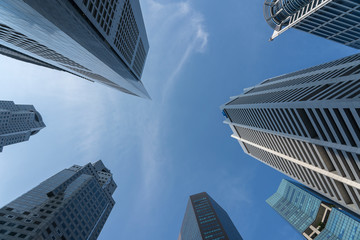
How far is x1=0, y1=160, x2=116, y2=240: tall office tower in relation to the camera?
188 feet

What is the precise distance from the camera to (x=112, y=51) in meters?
46.6

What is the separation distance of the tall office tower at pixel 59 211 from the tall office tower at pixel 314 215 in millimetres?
109098

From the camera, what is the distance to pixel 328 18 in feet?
244

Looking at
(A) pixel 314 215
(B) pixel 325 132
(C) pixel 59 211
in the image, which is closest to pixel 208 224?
(A) pixel 314 215

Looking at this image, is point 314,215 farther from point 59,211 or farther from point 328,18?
point 59,211

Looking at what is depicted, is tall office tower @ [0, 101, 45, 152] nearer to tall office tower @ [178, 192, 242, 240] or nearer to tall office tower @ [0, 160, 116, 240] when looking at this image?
tall office tower @ [0, 160, 116, 240]

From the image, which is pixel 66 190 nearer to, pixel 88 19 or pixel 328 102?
pixel 88 19

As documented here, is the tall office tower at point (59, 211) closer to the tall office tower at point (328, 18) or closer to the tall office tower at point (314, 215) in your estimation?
the tall office tower at point (314, 215)

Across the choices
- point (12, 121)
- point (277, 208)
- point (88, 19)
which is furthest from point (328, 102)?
point (12, 121)

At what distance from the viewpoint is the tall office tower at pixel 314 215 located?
91.3 m

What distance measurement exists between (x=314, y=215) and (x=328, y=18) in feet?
333

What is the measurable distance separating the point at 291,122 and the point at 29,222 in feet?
259

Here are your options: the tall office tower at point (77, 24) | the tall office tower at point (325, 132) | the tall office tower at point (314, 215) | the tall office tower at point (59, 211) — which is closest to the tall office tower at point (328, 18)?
the tall office tower at point (325, 132)

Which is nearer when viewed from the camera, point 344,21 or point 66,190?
point 344,21
